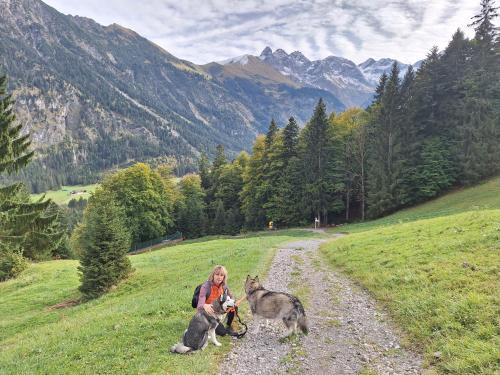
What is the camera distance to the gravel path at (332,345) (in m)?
8.88

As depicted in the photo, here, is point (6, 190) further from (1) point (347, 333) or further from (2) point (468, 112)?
(2) point (468, 112)

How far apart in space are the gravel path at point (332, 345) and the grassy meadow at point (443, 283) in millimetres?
668

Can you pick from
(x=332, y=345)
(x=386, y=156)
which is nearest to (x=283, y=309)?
(x=332, y=345)

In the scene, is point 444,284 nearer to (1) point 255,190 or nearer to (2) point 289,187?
(2) point 289,187

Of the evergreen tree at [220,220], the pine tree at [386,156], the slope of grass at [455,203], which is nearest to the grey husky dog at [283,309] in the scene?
the slope of grass at [455,203]

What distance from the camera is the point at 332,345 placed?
1010 cm

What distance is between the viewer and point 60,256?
57188 millimetres

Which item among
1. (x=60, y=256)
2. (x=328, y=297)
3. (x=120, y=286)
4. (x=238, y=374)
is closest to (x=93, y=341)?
(x=238, y=374)

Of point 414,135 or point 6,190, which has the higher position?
point 414,135

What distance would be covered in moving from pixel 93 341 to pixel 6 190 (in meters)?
15.3

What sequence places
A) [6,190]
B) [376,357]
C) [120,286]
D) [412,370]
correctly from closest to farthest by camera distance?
1. [412,370]
2. [376,357]
3. [6,190]
4. [120,286]

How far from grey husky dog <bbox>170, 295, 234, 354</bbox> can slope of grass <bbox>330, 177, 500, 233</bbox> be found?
31.0 meters

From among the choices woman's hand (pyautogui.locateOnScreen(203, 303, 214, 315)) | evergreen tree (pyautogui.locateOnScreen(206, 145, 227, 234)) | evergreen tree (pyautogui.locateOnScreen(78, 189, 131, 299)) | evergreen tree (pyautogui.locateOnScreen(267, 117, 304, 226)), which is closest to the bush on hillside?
evergreen tree (pyautogui.locateOnScreen(78, 189, 131, 299))

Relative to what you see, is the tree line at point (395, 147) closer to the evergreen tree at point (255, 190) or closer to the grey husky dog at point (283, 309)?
the evergreen tree at point (255, 190)
